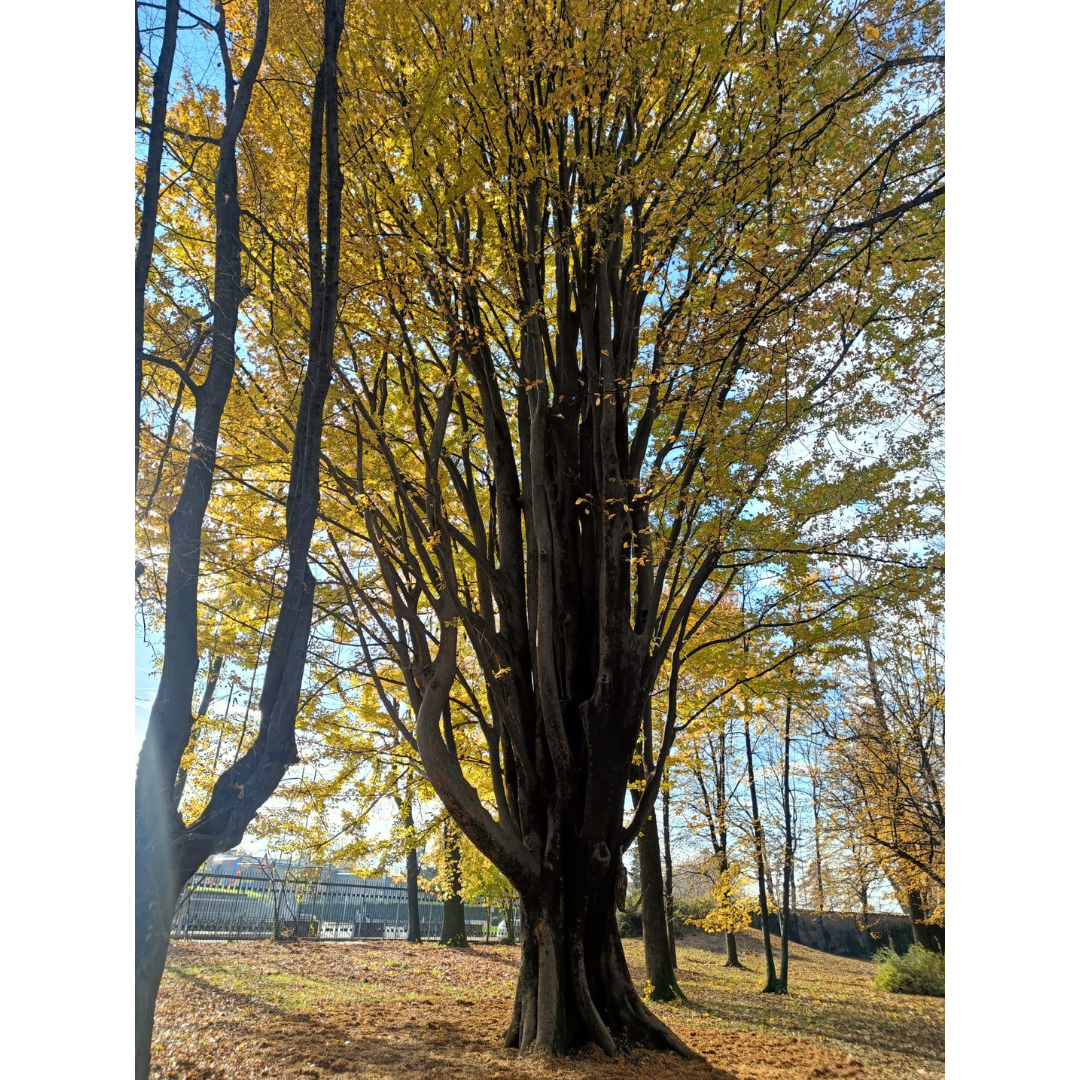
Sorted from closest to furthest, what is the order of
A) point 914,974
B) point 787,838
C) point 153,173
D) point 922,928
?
point 153,173 < point 914,974 < point 787,838 < point 922,928

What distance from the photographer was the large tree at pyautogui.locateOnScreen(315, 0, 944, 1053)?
516 centimetres

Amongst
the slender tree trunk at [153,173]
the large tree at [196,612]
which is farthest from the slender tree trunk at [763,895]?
the slender tree trunk at [153,173]

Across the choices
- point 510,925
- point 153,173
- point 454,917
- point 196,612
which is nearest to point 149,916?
point 196,612

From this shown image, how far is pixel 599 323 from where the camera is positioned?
20.2 feet

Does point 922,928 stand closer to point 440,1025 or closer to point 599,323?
point 440,1025

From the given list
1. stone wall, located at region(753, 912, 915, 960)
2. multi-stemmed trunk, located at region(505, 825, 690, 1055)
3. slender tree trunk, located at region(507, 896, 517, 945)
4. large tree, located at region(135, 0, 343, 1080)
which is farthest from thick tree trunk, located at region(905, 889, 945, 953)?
large tree, located at region(135, 0, 343, 1080)

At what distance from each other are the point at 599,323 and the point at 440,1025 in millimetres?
6642

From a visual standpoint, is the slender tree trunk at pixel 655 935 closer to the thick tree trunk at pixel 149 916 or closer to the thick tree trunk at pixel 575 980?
the thick tree trunk at pixel 575 980
